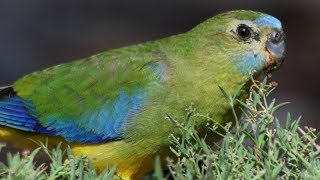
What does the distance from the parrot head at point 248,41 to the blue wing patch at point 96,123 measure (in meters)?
0.42

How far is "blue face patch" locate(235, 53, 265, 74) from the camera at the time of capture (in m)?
3.47

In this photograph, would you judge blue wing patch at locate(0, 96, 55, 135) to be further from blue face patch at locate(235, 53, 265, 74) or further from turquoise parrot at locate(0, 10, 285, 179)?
blue face patch at locate(235, 53, 265, 74)

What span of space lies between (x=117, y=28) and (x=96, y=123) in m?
4.08

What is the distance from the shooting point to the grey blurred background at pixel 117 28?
24.0 ft

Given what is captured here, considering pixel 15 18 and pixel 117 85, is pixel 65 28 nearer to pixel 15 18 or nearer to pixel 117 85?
pixel 15 18

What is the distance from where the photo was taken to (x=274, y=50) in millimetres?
3484

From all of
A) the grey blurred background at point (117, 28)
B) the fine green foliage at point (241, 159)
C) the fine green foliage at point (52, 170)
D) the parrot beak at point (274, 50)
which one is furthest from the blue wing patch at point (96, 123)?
the grey blurred background at point (117, 28)

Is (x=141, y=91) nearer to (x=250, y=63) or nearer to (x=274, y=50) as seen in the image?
(x=250, y=63)

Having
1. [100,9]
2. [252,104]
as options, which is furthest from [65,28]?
[252,104]

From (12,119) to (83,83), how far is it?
1.25ft

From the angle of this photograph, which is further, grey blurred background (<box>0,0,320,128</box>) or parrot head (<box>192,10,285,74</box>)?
grey blurred background (<box>0,0,320,128</box>)

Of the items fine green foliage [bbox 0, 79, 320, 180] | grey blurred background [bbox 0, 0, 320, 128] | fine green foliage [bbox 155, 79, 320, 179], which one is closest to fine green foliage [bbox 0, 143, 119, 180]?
fine green foliage [bbox 0, 79, 320, 180]

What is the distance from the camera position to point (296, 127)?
2.41 meters

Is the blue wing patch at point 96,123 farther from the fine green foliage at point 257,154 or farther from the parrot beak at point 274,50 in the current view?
the fine green foliage at point 257,154
